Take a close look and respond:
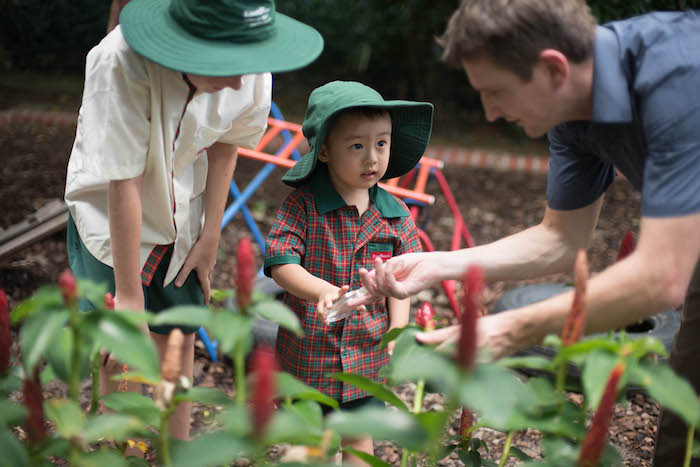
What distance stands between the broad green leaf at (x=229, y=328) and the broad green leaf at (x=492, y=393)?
305 mm

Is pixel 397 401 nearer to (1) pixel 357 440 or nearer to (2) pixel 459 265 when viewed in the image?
(2) pixel 459 265

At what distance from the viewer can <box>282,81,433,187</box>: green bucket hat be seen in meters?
2.08

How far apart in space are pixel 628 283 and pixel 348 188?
3.41 ft

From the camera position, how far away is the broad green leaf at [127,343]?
1.00m

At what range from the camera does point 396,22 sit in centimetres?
767

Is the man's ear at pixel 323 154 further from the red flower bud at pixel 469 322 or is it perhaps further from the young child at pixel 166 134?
the red flower bud at pixel 469 322

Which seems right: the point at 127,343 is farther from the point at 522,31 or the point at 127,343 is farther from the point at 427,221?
the point at 427,221

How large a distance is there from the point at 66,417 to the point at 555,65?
3.71ft

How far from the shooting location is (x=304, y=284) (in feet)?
6.74

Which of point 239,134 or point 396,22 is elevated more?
point 239,134

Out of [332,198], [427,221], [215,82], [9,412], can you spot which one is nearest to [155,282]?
[332,198]

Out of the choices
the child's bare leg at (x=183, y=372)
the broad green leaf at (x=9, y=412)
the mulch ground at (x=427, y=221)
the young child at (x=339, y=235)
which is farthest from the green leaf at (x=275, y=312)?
the mulch ground at (x=427, y=221)

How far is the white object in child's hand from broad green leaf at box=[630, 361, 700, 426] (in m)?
0.91

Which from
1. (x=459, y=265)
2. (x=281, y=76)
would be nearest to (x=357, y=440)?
(x=459, y=265)
